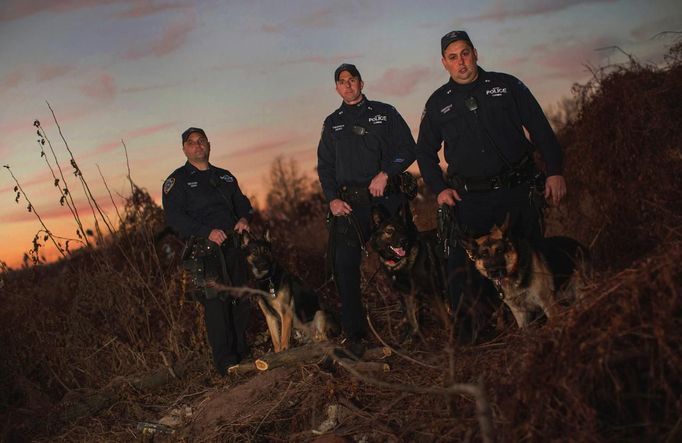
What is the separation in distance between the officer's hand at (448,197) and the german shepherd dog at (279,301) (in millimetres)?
2235

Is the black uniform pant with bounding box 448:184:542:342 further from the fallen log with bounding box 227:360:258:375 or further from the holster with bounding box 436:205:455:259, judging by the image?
the fallen log with bounding box 227:360:258:375

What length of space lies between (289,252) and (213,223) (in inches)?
121

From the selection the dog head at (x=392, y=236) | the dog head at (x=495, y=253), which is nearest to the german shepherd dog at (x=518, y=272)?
the dog head at (x=495, y=253)

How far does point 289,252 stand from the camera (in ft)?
31.9

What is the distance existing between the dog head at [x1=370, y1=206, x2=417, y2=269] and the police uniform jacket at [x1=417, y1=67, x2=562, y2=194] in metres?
0.79

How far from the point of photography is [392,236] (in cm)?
561

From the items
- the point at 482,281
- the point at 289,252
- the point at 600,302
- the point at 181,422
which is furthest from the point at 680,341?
the point at 289,252

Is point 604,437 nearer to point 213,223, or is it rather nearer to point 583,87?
point 213,223

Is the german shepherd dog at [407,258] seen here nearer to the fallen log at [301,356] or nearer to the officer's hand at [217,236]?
the fallen log at [301,356]

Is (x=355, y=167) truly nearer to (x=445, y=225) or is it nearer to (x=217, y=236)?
(x=445, y=225)

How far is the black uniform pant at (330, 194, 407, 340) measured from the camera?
5812 mm

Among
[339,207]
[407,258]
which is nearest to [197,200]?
[339,207]

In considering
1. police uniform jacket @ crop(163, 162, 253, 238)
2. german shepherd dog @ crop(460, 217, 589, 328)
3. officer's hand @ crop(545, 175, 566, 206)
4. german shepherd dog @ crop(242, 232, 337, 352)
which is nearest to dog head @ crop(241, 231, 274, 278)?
german shepherd dog @ crop(242, 232, 337, 352)

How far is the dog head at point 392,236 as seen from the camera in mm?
5621
